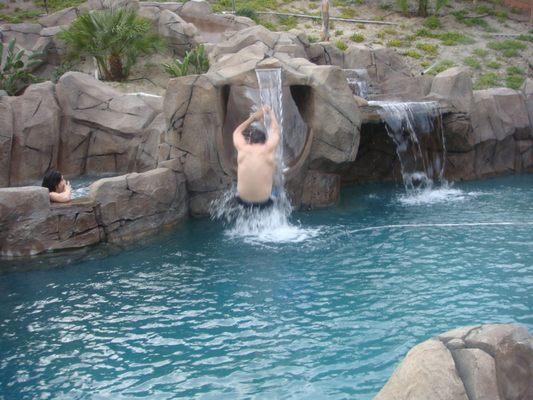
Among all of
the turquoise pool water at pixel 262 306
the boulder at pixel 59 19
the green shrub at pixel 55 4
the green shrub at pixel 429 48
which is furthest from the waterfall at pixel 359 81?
the green shrub at pixel 55 4

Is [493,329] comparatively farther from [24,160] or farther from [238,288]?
[24,160]

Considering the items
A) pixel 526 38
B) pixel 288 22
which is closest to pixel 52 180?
pixel 288 22

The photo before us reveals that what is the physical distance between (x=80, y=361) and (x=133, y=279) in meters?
1.77

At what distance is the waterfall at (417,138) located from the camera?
10.4 metres

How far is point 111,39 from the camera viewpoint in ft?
44.6

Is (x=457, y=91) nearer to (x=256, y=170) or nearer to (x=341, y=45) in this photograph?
(x=256, y=170)

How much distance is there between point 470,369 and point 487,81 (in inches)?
552

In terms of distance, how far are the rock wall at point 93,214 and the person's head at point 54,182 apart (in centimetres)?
39

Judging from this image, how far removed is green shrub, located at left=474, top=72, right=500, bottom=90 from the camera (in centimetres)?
1524

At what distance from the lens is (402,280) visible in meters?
6.25

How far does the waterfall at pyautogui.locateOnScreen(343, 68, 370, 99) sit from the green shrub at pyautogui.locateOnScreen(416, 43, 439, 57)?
5148mm

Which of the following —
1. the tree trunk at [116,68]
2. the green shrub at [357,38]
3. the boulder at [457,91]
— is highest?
the green shrub at [357,38]

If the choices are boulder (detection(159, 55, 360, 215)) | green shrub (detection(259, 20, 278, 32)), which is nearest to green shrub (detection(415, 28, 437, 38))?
green shrub (detection(259, 20, 278, 32))

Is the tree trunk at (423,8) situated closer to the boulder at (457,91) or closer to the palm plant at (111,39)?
the palm plant at (111,39)
